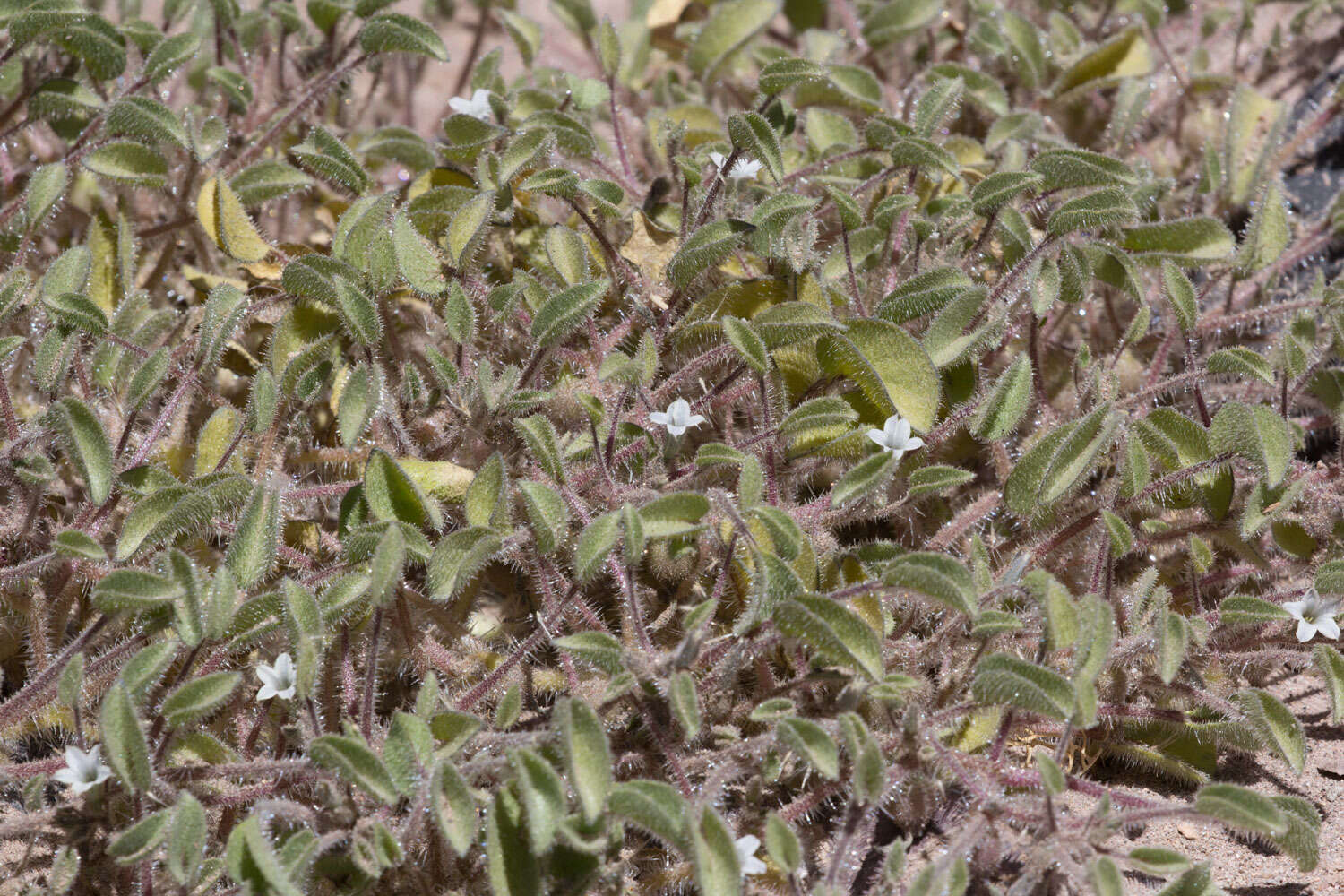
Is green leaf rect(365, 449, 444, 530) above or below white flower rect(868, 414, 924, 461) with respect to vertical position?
below

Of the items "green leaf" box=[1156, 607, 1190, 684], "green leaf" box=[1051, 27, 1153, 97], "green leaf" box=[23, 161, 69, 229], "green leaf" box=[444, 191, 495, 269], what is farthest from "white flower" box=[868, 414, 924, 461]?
"green leaf" box=[23, 161, 69, 229]

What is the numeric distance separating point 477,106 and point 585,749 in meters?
2.19

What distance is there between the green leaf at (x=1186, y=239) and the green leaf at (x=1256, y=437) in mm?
691

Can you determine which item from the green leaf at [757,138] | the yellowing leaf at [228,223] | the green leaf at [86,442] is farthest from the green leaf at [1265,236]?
the green leaf at [86,442]

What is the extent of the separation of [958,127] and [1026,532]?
192cm

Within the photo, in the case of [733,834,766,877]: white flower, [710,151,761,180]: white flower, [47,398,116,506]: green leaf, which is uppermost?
[710,151,761,180]: white flower

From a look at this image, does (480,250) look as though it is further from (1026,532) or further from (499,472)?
(1026,532)

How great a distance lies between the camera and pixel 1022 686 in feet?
8.19

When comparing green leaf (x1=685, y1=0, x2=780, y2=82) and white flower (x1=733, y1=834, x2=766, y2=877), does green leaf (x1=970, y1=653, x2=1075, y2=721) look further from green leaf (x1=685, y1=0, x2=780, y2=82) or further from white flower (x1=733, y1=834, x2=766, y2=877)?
green leaf (x1=685, y1=0, x2=780, y2=82)

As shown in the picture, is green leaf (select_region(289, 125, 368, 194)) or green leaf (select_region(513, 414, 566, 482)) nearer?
green leaf (select_region(513, 414, 566, 482))

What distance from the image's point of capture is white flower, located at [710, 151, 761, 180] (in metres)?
3.44

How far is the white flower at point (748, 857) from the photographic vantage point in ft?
7.89

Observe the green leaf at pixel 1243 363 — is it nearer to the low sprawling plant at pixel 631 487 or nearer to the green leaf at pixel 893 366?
the low sprawling plant at pixel 631 487

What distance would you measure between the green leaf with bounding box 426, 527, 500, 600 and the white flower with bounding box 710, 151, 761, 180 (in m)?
1.29
